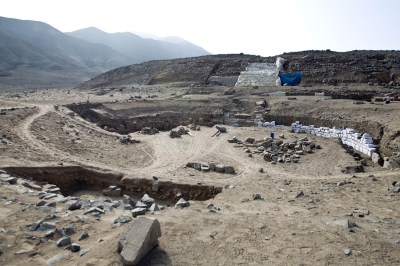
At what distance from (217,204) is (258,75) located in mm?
25821

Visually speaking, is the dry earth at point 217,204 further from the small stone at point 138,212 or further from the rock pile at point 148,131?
the rock pile at point 148,131

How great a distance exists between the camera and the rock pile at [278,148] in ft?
46.9

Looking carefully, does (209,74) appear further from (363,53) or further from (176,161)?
(176,161)

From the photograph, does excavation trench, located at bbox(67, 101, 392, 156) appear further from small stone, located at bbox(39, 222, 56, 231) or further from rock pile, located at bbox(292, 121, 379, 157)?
small stone, located at bbox(39, 222, 56, 231)

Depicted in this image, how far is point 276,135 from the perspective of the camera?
1834cm

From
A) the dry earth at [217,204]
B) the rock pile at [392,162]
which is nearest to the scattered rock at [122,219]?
the dry earth at [217,204]

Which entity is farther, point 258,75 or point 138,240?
point 258,75

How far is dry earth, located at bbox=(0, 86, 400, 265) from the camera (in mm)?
5430

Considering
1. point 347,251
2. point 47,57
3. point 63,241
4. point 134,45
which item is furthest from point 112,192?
point 134,45

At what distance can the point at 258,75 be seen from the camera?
33.2m

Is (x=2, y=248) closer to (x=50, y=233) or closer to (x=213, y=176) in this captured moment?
(x=50, y=233)

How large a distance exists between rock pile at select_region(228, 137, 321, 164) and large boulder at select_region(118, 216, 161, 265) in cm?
935

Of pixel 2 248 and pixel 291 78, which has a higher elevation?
pixel 291 78

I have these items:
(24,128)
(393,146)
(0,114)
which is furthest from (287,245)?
(0,114)
